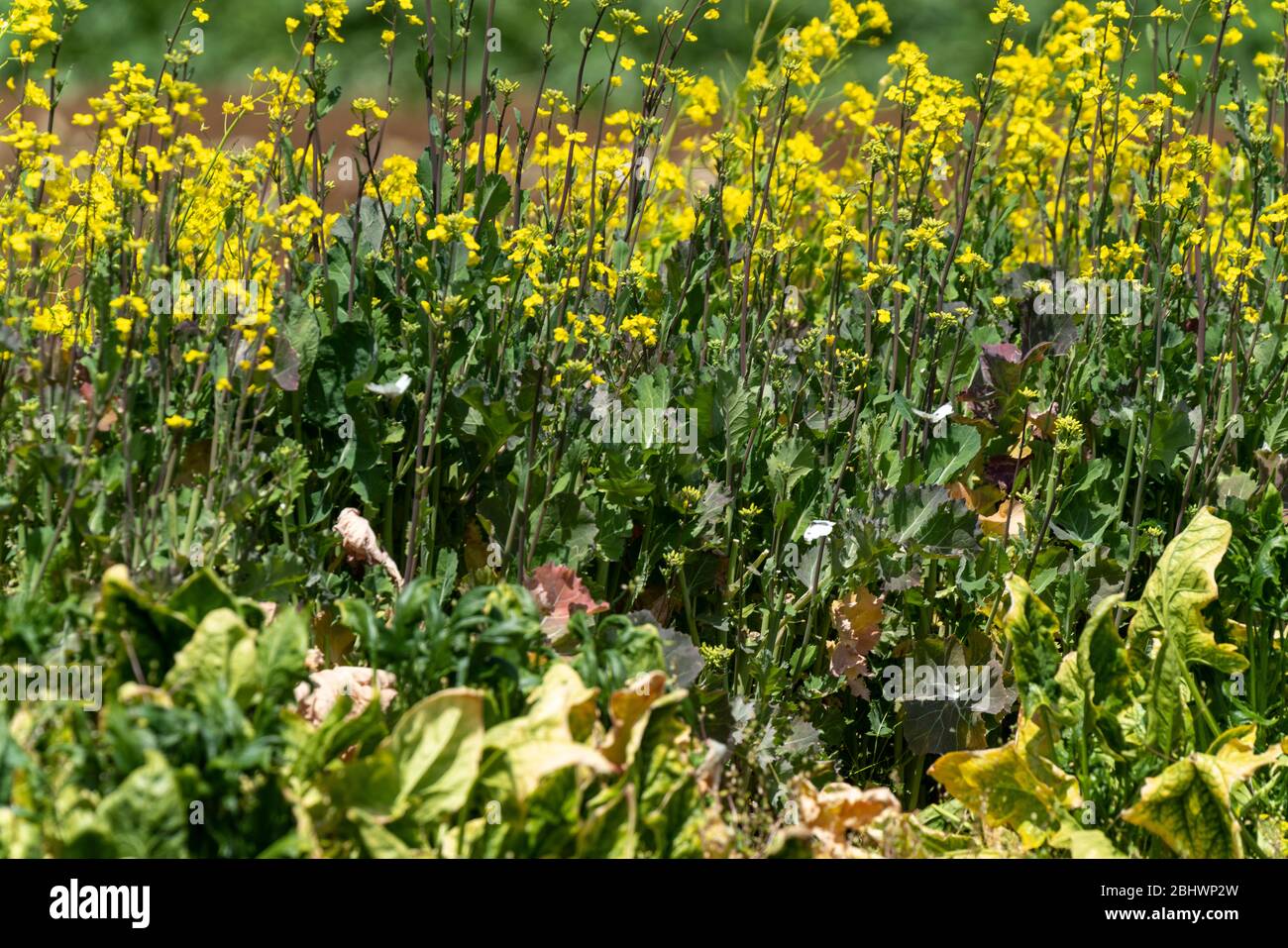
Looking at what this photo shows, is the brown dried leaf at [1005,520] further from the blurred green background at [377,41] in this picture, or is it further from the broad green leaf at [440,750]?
the blurred green background at [377,41]

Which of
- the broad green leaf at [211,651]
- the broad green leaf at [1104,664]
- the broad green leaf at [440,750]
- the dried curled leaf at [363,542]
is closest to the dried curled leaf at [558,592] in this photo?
the dried curled leaf at [363,542]

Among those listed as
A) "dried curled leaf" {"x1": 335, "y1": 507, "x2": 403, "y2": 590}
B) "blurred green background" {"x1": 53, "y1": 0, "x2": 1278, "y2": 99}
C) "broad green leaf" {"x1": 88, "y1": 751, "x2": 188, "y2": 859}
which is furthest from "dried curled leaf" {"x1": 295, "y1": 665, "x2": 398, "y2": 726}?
"blurred green background" {"x1": 53, "y1": 0, "x2": 1278, "y2": 99}

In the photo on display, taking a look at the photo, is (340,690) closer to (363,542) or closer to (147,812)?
(363,542)

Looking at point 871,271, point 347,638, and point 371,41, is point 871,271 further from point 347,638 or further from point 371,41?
point 371,41

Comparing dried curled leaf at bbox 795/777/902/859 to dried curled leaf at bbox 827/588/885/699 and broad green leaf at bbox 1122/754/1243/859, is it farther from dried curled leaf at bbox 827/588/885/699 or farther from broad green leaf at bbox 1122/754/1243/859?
dried curled leaf at bbox 827/588/885/699

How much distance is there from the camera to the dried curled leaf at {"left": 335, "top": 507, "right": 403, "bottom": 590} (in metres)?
3.06

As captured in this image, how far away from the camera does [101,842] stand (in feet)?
6.45

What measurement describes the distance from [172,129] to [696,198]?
4.67ft

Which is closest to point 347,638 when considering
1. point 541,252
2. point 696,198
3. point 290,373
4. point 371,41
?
point 290,373

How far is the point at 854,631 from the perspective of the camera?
10.7ft

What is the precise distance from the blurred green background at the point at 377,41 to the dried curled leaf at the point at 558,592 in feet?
21.1

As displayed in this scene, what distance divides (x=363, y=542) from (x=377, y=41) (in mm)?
6846

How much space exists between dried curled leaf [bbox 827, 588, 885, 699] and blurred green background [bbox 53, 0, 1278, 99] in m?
6.28

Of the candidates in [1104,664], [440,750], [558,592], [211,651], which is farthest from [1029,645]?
[211,651]
